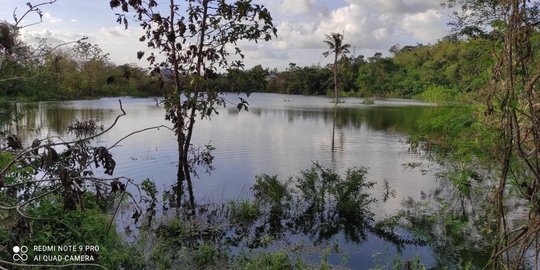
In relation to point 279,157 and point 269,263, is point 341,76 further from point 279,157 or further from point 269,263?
point 269,263

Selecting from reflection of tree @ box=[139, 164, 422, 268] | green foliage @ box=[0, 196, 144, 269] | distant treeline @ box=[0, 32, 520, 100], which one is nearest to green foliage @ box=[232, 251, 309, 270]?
reflection of tree @ box=[139, 164, 422, 268]

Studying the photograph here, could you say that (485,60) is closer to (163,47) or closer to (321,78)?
(163,47)

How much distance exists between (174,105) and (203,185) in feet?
6.41

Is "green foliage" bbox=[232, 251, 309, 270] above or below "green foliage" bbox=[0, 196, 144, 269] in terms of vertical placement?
below

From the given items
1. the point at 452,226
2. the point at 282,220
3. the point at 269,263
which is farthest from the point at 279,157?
the point at 269,263

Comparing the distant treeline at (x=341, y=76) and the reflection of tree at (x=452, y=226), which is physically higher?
the distant treeline at (x=341, y=76)

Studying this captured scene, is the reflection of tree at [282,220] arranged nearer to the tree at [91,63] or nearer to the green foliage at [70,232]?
the green foliage at [70,232]

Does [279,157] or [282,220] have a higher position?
[279,157]

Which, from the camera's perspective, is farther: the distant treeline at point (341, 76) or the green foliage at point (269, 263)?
the distant treeline at point (341, 76)

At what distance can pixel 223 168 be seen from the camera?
10.2 m

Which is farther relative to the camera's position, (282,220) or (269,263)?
(282,220)

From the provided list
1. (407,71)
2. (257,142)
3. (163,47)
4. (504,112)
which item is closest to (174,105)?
(163,47)

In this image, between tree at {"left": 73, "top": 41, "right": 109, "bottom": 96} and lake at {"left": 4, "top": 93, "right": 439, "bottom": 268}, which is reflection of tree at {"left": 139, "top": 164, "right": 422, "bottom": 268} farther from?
tree at {"left": 73, "top": 41, "right": 109, "bottom": 96}

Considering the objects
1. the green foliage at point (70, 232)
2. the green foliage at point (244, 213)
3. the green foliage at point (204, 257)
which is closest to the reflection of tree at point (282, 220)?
the green foliage at point (244, 213)
